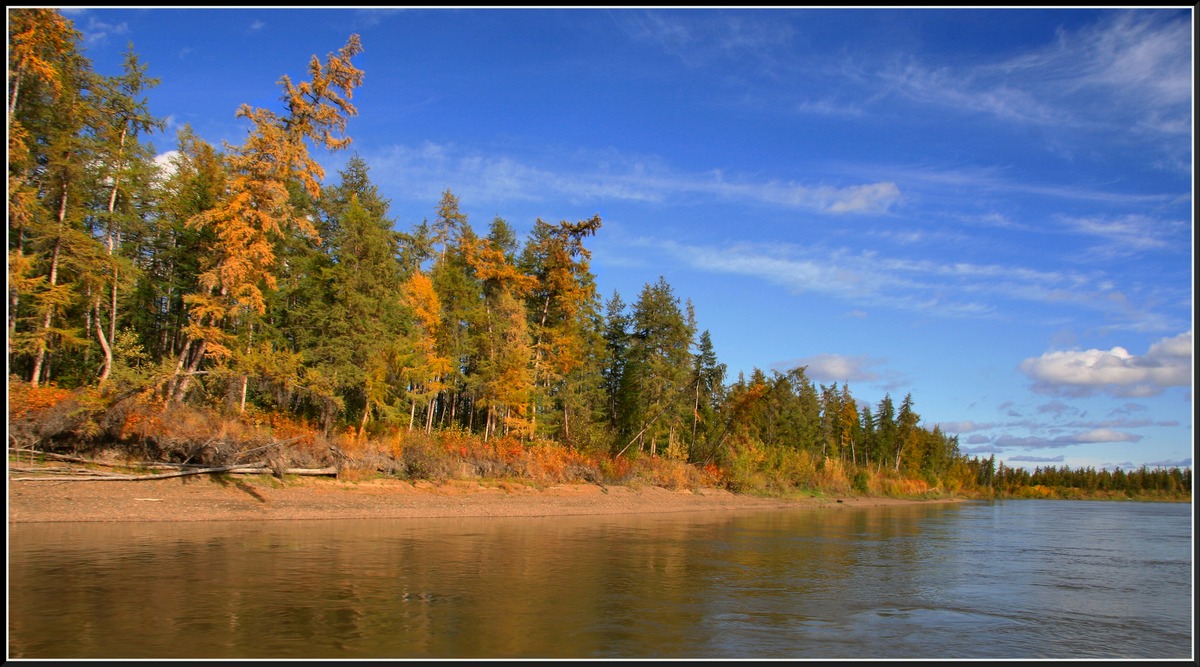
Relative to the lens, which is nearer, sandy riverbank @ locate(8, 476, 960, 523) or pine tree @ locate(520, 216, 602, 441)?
sandy riverbank @ locate(8, 476, 960, 523)

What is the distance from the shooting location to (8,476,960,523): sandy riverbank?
75.8 ft

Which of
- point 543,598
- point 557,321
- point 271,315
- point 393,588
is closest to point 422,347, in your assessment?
point 271,315

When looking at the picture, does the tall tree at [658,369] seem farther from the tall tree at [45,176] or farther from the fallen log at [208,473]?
the tall tree at [45,176]

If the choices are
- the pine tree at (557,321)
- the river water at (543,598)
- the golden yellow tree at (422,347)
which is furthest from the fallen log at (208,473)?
the pine tree at (557,321)

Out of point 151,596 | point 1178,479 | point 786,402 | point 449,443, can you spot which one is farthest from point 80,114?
point 1178,479

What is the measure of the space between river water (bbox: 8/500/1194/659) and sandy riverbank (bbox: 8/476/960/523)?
60.0 inches

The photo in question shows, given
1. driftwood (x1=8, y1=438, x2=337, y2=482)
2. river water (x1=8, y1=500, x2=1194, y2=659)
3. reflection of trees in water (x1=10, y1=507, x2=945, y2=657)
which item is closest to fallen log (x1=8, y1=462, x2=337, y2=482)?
driftwood (x1=8, y1=438, x2=337, y2=482)

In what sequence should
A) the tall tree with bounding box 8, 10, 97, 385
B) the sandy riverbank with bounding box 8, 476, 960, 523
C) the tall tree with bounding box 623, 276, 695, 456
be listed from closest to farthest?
the sandy riverbank with bounding box 8, 476, 960, 523 < the tall tree with bounding box 8, 10, 97, 385 < the tall tree with bounding box 623, 276, 695, 456

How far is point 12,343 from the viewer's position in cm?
2742

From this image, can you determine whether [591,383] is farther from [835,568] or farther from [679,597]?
[679,597]

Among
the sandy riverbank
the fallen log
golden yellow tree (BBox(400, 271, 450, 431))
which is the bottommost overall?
the sandy riverbank

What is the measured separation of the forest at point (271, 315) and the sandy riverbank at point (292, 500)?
4.21 feet

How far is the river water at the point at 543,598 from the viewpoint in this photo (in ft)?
32.1

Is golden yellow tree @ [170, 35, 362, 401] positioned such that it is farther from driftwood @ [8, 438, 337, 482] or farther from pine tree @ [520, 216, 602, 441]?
pine tree @ [520, 216, 602, 441]
